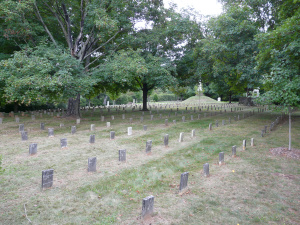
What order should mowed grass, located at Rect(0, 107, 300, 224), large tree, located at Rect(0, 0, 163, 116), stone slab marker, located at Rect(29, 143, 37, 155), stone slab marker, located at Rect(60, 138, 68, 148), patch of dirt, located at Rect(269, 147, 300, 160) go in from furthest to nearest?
large tree, located at Rect(0, 0, 163, 116)
stone slab marker, located at Rect(60, 138, 68, 148)
patch of dirt, located at Rect(269, 147, 300, 160)
stone slab marker, located at Rect(29, 143, 37, 155)
mowed grass, located at Rect(0, 107, 300, 224)

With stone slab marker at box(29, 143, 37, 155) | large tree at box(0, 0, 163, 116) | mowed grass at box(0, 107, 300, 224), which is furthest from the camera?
large tree at box(0, 0, 163, 116)

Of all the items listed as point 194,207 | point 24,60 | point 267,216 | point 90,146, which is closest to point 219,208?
point 194,207

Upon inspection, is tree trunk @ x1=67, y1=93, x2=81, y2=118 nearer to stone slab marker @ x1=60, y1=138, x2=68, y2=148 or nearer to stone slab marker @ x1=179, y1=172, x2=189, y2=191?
stone slab marker @ x1=60, y1=138, x2=68, y2=148

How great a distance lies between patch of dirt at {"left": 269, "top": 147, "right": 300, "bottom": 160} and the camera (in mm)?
7587

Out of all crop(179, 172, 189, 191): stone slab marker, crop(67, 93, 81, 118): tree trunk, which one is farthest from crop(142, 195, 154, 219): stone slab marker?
crop(67, 93, 81, 118): tree trunk

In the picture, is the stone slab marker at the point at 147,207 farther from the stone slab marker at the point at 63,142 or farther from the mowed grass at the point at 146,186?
the stone slab marker at the point at 63,142

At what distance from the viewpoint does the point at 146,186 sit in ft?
17.0

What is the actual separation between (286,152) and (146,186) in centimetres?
612

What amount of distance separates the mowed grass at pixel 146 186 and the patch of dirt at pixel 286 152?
0.33m

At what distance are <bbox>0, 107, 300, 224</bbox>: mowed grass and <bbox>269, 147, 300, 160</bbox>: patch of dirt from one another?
13.0 inches

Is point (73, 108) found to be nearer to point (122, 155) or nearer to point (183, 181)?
point (122, 155)

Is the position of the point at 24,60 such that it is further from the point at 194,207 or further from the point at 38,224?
the point at 194,207

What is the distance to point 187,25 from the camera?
19.9 meters

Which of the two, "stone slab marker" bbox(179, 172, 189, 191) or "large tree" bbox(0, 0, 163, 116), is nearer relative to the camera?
"stone slab marker" bbox(179, 172, 189, 191)
